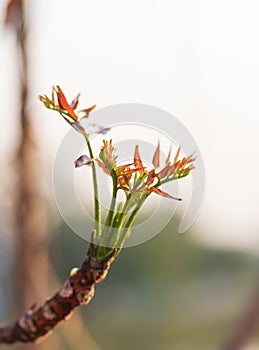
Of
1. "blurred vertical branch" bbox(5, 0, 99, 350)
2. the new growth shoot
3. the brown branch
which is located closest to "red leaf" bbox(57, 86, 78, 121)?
the new growth shoot

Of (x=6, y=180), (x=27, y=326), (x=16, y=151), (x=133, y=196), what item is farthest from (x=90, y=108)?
(x=6, y=180)

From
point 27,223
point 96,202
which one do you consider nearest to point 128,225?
point 96,202

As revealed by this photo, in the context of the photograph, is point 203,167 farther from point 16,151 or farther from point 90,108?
point 16,151

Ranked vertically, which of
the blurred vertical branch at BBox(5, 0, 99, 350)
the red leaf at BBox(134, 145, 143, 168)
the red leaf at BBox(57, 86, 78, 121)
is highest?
the red leaf at BBox(57, 86, 78, 121)

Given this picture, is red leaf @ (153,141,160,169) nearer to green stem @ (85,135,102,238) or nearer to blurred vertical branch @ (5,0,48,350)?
green stem @ (85,135,102,238)

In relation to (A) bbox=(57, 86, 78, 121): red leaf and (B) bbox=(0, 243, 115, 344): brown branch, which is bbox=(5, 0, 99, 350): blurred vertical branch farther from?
(A) bbox=(57, 86, 78, 121): red leaf

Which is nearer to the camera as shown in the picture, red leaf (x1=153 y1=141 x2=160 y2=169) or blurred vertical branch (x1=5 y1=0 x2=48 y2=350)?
red leaf (x1=153 y1=141 x2=160 y2=169)

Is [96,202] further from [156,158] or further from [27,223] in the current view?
[27,223]

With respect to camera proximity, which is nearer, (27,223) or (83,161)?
(83,161)

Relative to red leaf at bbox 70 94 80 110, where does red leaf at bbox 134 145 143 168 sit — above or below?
below
